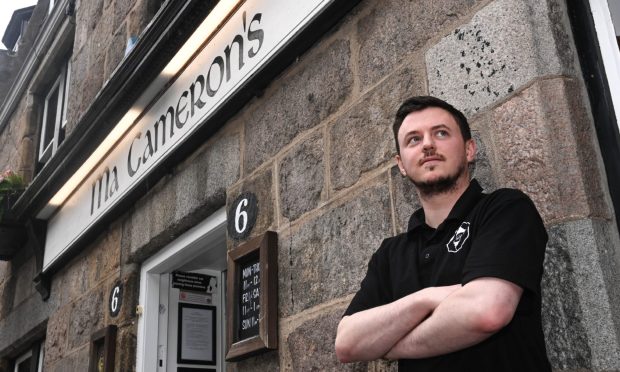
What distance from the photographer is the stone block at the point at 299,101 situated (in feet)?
9.45

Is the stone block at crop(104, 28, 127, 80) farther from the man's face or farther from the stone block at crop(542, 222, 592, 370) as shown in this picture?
the stone block at crop(542, 222, 592, 370)

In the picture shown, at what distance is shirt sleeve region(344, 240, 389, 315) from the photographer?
1.91 m

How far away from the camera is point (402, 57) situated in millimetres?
2531

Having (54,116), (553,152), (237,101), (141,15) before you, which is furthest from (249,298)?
(54,116)

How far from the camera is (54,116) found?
7891mm

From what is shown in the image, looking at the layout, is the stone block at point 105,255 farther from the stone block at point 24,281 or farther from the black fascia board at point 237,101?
the stone block at point 24,281

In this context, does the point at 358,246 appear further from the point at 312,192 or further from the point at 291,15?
the point at 291,15

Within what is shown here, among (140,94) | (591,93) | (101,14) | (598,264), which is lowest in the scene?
(598,264)

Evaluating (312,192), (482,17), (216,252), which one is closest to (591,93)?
(482,17)

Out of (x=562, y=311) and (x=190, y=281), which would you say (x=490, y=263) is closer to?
(x=562, y=311)

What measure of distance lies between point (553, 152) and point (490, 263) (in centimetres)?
51

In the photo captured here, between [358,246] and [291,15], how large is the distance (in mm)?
1103

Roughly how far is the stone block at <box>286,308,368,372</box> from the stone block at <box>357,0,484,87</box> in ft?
3.03

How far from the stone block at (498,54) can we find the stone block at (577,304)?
480 mm
